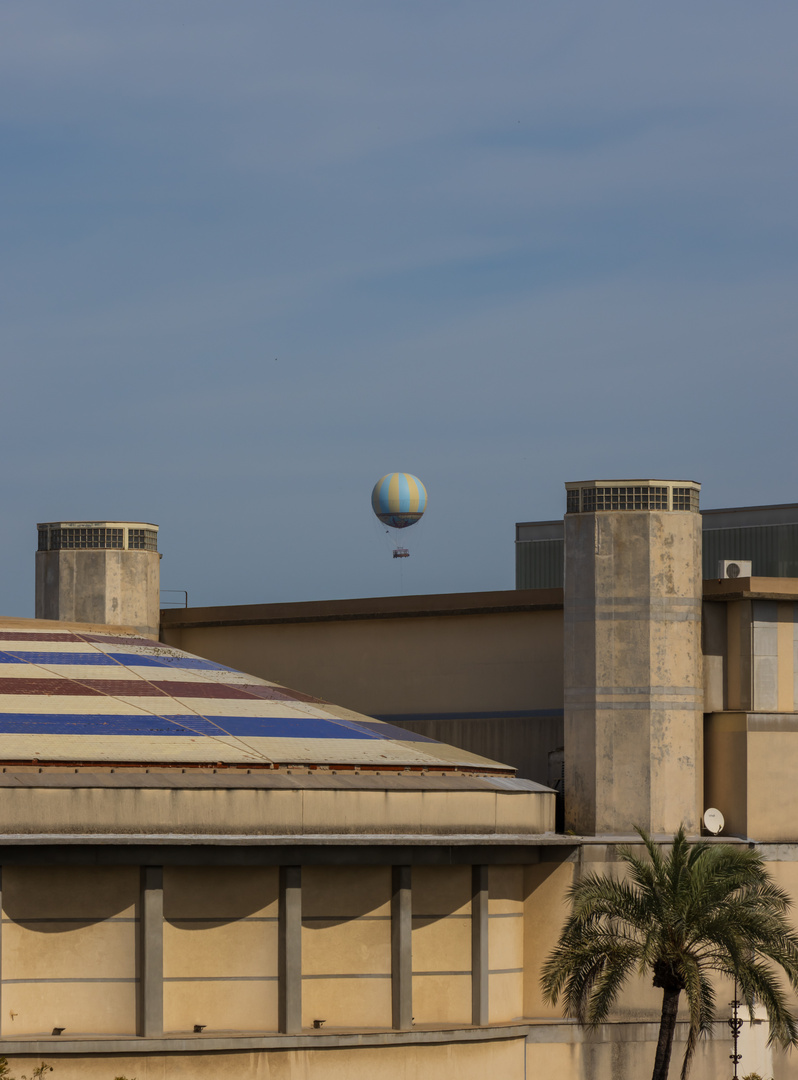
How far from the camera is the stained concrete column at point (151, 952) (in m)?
35.2

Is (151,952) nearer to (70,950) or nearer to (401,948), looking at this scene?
(70,950)

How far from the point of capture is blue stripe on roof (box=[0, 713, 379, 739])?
38.7 metres

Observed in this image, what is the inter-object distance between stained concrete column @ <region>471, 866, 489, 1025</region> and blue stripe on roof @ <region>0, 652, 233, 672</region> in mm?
11659

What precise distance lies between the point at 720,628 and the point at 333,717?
10.6 metres

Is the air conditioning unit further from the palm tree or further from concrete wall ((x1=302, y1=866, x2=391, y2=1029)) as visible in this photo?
concrete wall ((x1=302, y1=866, x2=391, y2=1029))

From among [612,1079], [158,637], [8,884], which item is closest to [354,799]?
[8,884]

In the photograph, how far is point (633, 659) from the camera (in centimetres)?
4403

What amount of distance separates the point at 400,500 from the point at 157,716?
138 ft

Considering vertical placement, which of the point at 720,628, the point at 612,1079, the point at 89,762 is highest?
the point at 720,628

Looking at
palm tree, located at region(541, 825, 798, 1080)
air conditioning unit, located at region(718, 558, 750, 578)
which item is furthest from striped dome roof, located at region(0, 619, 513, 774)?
air conditioning unit, located at region(718, 558, 750, 578)

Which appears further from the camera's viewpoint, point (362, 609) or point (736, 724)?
point (362, 609)

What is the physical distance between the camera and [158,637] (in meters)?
57.8

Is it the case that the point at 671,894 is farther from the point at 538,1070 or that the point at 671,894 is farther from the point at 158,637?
the point at 158,637

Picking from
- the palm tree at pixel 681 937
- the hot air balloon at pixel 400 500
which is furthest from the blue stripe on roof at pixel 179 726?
the hot air balloon at pixel 400 500
